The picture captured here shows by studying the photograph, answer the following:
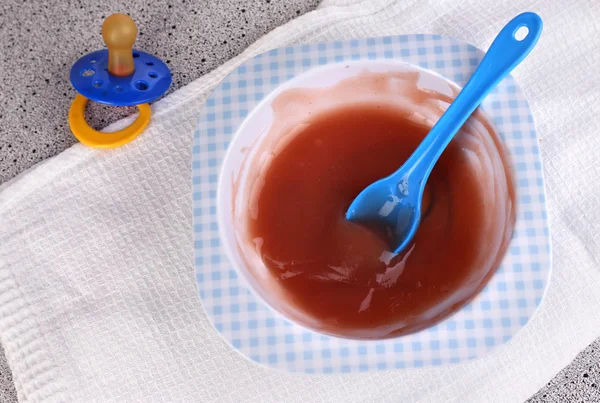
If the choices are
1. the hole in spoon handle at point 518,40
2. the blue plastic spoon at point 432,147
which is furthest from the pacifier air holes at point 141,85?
the hole in spoon handle at point 518,40

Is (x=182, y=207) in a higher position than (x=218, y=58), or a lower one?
lower

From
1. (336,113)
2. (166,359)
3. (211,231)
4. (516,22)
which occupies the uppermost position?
(516,22)

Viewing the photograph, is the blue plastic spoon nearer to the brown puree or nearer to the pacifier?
the brown puree

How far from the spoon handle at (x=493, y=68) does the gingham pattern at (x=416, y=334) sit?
2 cm

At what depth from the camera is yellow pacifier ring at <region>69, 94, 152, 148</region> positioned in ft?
2.53

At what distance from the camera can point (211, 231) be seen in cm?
57

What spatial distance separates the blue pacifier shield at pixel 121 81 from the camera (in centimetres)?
75

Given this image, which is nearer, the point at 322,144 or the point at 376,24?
the point at 322,144

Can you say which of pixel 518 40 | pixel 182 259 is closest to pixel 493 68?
pixel 518 40

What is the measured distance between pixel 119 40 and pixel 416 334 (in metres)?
0.48

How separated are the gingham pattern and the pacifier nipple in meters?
0.20

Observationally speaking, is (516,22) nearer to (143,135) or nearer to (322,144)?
(322,144)

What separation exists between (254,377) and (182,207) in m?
0.23

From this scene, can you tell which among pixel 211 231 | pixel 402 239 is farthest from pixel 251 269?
pixel 402 239
